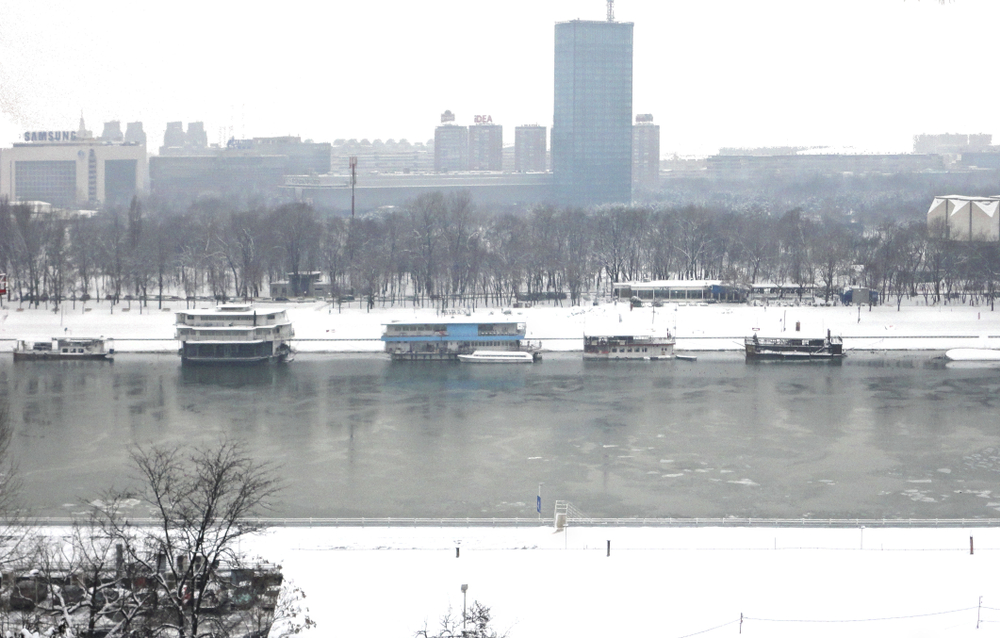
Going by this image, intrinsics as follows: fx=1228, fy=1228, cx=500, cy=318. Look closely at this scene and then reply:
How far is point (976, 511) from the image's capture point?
41.4 ft

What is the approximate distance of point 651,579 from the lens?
31.8 ft

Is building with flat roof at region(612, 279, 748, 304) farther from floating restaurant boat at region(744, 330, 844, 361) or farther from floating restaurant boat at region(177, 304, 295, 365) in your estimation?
floating restaurant boat at region(177, 304, 295, 365)

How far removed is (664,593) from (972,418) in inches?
390

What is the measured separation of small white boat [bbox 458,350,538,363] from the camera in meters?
23.4

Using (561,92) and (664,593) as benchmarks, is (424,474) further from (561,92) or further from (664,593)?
(561,92)

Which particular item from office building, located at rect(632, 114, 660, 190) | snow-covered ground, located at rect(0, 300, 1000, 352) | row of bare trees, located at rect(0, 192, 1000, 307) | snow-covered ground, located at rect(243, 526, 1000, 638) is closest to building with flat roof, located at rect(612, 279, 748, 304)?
snow-covered ground, located at rect(0, 300, 1000, 352)

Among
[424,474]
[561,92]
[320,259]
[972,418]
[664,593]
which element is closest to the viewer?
[664,593]

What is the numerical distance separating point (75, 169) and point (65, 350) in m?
36.6

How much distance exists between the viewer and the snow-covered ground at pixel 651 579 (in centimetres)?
884

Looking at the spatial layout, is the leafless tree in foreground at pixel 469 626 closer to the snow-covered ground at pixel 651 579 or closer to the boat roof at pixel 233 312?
the snow-covered ground at pixel 651 579

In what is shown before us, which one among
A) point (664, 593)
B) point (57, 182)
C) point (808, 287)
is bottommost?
point (664, 593)

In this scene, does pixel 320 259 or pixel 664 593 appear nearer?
pixel 664 593

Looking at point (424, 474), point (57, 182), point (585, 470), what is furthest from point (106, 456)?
point (57, 182)

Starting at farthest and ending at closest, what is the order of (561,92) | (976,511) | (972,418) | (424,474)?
(561,92) → (972,418) → (424,474) → (976,511)
